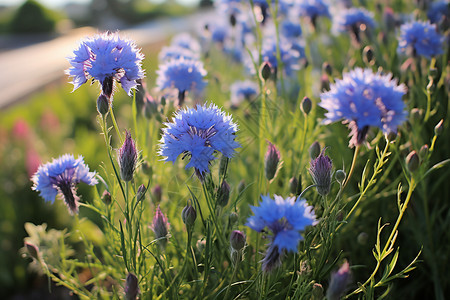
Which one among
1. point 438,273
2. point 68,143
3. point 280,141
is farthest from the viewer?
point 68,143

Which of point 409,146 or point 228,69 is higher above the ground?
point 228,69

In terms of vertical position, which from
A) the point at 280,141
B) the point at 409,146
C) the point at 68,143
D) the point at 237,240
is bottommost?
the point at 237,240

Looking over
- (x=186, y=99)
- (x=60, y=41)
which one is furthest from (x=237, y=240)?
(x=60, y=41)

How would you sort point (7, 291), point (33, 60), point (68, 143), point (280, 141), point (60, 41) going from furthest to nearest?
point (60, 41) → point (33, 60) → point (68, 143) → point (7, 291) → point (280, 141)

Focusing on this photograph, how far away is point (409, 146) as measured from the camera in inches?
53.7

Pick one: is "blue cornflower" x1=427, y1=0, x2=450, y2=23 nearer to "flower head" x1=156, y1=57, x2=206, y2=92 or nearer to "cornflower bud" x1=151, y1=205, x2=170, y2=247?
"flower head" x1=156, y1=57, x2=206, y2=92

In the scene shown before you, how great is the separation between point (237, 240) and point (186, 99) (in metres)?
0.69

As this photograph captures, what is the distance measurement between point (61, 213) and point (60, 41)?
580 inches

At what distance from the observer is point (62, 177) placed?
3.59ft

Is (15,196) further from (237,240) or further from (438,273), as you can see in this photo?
(438,273)

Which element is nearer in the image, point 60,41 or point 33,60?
point 33,60

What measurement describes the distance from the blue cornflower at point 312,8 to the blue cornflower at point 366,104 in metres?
1.22

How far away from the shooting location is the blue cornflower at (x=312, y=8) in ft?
6.66

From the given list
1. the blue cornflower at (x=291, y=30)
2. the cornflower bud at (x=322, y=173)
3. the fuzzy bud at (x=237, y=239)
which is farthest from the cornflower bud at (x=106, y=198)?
the blue cornflower at (x=291, y=30)
